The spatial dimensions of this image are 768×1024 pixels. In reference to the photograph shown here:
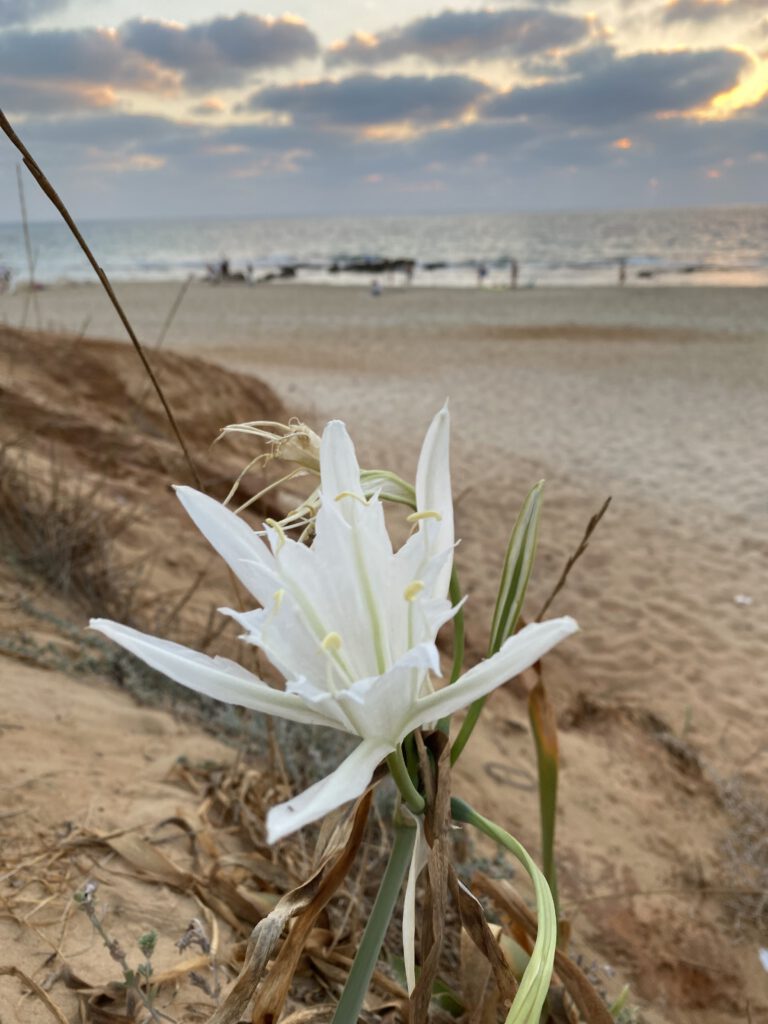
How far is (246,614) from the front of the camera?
0.64 metres

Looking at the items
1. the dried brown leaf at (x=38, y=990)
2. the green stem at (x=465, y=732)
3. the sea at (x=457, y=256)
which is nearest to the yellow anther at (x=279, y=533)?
the green stem at (x=465, y=732)

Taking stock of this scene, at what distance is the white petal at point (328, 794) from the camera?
487mm

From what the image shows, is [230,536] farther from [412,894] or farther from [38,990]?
[38,990]

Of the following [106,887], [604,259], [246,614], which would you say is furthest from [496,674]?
[604,259]

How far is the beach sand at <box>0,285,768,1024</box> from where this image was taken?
8.82ft

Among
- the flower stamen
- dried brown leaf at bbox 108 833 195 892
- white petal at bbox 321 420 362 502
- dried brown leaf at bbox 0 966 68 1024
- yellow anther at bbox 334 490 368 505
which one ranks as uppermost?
white petal at bbox 321 420 362 502

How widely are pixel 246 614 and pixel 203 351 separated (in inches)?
615

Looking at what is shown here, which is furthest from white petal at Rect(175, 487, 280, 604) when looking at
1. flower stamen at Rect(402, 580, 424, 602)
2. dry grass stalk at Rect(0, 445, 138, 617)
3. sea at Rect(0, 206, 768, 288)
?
sea at Rect(0, 206, 768, 288)

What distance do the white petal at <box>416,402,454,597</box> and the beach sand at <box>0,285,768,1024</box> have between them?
949 mm

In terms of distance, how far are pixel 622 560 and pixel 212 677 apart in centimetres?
614

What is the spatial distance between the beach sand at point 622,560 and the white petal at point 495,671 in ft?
3.34

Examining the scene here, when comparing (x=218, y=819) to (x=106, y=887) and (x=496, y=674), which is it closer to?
(x=106, y=887)

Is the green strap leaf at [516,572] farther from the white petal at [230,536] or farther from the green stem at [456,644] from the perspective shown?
the white petal at [230,536]

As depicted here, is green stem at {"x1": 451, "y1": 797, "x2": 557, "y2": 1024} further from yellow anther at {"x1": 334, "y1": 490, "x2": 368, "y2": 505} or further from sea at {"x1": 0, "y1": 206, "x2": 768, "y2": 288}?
sea at {"x1": 0, "y1": 206, "x2": 768, "y2": 288}
